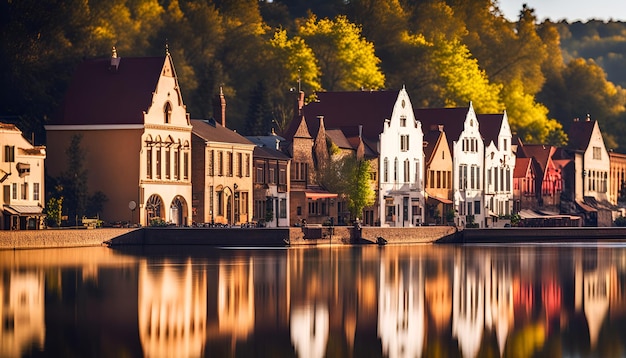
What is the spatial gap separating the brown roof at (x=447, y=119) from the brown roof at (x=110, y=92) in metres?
34.0

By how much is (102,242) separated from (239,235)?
8.31m

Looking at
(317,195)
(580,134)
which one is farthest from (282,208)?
(580,134)

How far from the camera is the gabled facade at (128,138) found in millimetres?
104688

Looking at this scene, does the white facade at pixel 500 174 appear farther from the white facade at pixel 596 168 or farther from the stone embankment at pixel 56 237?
the stone embankment at pixel 56 237

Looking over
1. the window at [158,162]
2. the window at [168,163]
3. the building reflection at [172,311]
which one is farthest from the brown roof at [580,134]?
the building reflection at [172,311]

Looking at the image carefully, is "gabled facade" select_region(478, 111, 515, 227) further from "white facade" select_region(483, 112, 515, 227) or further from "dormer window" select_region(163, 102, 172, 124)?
"dormer window" select_region(163, 102, 172, 124)

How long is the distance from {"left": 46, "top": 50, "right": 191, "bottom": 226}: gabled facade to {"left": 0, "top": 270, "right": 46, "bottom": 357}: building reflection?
36322 mm

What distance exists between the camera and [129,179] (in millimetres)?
104625

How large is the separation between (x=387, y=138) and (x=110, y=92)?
2758 cm

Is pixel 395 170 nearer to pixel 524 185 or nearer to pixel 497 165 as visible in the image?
pixel 497 165

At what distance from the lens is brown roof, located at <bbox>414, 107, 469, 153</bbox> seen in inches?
5344

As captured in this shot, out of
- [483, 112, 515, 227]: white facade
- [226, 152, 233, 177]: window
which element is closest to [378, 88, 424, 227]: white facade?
[483, 112, 515, 227]: white facade

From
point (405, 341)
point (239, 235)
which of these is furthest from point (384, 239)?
point (405, 341)

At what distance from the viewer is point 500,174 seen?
14338 cm
